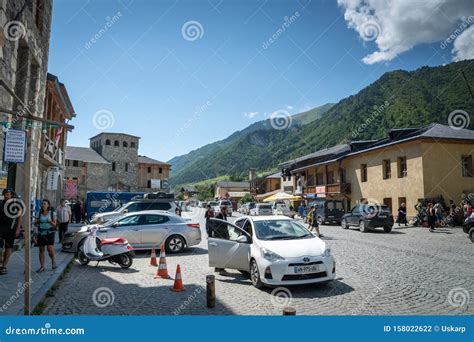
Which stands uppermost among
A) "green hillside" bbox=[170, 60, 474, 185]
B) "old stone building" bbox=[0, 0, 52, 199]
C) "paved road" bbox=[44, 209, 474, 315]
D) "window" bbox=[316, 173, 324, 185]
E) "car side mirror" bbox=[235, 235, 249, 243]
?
"green hillside" bbox=[170, 60, 474, 185]

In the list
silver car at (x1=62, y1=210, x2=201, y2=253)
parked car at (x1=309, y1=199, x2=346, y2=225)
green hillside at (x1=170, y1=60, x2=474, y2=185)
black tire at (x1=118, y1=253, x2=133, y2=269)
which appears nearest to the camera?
black tire at (x1=118, y1=253, x2=133, y2=269)

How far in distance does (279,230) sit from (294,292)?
175cm

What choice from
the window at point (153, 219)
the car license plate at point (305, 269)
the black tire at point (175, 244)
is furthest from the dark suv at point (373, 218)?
the car license plate at point (305, 269)

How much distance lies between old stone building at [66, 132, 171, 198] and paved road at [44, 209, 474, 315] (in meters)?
59.2

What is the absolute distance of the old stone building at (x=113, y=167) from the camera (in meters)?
66.0

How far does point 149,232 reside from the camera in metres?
12.9

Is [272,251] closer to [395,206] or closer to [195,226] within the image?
[195,226]

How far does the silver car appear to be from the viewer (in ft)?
41.5

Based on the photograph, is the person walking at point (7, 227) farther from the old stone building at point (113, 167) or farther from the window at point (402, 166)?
the old stone building at point (113, 167)

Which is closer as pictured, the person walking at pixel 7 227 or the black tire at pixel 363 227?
the person walking at pixel 7 227

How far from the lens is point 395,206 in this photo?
95.0 ft

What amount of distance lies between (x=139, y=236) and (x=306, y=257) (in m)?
7.52

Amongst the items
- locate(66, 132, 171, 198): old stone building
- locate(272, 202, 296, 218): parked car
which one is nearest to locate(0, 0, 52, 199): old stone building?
locate(272, 202, 296, 218): parked car

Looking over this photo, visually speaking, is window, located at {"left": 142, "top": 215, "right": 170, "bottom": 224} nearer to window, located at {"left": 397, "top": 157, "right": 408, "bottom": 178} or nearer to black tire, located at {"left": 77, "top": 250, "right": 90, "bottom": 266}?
black tire, located at {"left": 77, "top": 250, "right": 90, "bottom": 266}
